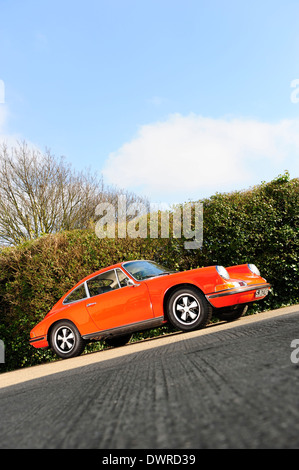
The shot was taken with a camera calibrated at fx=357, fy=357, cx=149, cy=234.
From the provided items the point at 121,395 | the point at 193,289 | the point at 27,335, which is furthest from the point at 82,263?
the point at 121,395

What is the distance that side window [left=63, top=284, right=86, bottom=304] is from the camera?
22.4ft

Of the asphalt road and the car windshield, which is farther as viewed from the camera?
the car windshield

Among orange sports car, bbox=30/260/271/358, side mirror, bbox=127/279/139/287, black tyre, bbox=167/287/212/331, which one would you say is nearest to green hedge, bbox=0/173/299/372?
orange sports car, bbox=30/260/271/358

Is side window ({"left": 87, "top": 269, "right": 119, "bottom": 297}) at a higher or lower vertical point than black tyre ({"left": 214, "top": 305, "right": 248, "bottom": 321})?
higher

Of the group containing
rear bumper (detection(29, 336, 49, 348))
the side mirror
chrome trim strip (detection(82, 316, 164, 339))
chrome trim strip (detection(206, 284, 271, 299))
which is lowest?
rear bumper (detection(29, 336, 49, 348))

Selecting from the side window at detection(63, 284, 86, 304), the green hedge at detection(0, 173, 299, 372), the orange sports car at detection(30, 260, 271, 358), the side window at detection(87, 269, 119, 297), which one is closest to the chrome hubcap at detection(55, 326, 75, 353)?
the orange sports car at detection(30, 260, 271, 358)

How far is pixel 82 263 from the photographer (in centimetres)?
900

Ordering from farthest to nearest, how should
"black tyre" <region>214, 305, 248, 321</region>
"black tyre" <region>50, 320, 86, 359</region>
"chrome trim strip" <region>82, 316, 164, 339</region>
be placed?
1. "black tyre" <region>214, 305, 248, 321</region>
2. "black tyre" <region>50, 320, 86, 359</region>
3. "chrome trim strip" <region>82, 316, 164, 339</region>

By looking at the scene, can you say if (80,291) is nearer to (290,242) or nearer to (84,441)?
(290,242)

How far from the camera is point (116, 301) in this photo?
628 centimetres

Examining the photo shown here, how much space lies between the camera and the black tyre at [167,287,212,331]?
18.7 feet

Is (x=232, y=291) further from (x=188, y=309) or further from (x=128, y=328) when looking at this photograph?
(x=128, y=328)

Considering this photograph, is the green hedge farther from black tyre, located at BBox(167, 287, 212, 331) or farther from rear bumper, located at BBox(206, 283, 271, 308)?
black tyre, located at BBox(167, 287, 212, 331)

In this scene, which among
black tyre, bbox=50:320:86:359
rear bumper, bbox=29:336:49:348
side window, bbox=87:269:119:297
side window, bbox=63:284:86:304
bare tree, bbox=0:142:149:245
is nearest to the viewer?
side window, bbox=87:269:119:297
